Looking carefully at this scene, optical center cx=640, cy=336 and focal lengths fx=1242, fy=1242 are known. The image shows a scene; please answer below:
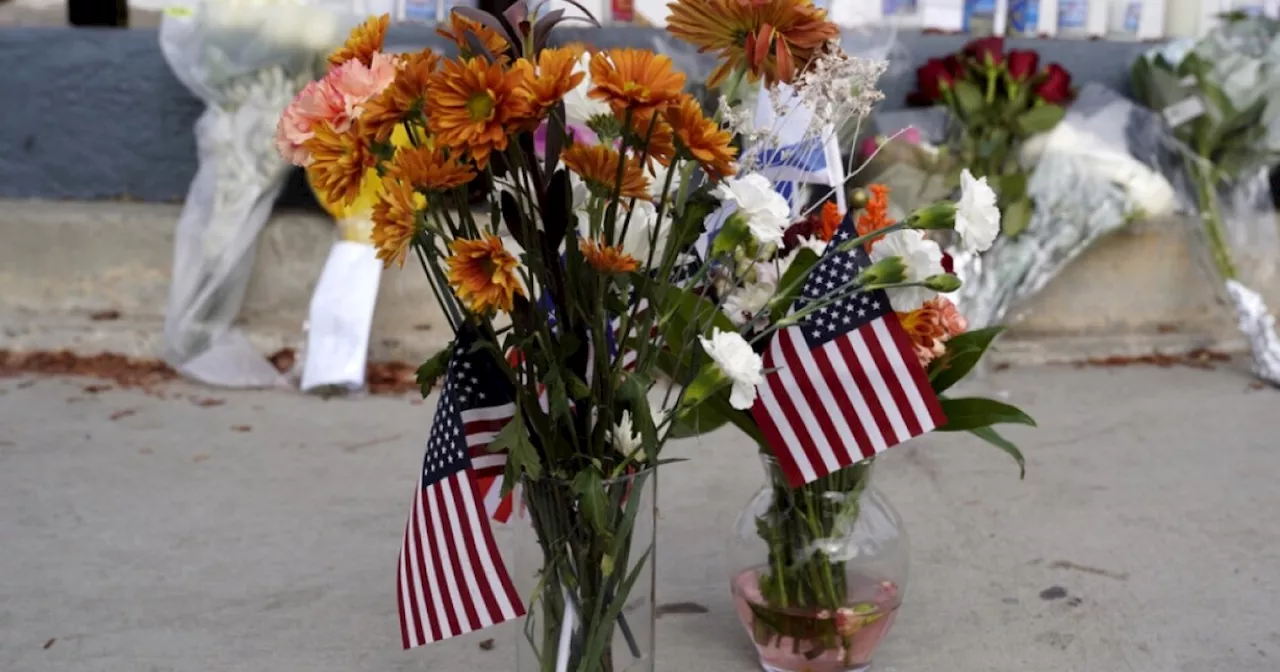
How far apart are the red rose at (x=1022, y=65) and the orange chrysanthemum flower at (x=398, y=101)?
312 centimetres

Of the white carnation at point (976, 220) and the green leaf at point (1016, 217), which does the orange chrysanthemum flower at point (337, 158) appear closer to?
the white carnation at point (976, 220)

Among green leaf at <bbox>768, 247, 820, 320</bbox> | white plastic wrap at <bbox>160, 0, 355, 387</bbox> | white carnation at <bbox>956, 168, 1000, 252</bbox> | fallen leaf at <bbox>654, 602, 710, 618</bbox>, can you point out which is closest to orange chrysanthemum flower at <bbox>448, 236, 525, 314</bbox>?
green leaf at <bbox>768, 247, 820, 320</bbox>

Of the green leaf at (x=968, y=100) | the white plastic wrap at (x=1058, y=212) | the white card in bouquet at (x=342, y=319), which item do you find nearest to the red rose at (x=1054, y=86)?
the white plastic wrap at (x=1058, y=212)

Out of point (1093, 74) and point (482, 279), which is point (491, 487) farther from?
point (1093, 74)

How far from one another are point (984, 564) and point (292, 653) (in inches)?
49.8

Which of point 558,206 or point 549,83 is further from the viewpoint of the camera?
point 558,206

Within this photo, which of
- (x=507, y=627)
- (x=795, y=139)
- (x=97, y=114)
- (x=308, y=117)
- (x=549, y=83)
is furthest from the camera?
(x=97, y=114)

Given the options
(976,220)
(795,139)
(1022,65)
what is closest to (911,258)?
(976,220)

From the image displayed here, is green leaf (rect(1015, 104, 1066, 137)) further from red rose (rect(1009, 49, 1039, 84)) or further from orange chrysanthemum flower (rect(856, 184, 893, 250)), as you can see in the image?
orange chrysanthemum flower (rect(856, 184, 893, 250))

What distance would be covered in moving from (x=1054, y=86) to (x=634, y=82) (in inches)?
127

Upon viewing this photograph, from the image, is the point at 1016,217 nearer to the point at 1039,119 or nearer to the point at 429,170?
the point at 1039,119

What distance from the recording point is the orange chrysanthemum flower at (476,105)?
1.05m

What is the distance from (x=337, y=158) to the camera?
113cm

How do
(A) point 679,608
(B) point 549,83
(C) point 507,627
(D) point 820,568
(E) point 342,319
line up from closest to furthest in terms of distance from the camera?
(B) point 549,83 < (D) point 820,568 < (C) point 507,627 < (A) point 679,608 < (E) point 342,319
